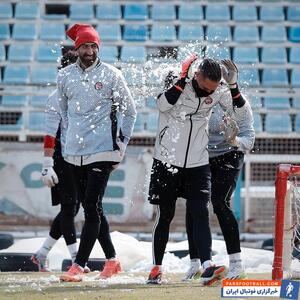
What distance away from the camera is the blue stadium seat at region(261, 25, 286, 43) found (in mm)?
18328

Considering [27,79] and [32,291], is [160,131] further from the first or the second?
[27,79]

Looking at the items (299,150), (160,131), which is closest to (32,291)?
(160,131)

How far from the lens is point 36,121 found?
14.3m

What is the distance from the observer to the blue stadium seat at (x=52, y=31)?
18203mm

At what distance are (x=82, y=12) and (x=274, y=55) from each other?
13.0 feet

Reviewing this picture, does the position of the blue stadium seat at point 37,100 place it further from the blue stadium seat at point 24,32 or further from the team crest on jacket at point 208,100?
the team crest on jacket at point 208,100

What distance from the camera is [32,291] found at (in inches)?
209

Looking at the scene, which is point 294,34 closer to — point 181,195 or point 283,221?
point 283,221

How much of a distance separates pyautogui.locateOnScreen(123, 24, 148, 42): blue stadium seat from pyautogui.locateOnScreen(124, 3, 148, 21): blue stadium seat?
0.74ft

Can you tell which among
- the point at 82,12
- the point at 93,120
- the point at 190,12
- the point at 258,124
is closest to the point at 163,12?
the point at 190,12

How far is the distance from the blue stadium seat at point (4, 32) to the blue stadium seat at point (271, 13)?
5.17 metres

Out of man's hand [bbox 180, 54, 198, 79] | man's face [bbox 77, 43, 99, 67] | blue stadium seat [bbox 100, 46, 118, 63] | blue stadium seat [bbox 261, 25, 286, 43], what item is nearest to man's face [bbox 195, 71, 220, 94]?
man's hand [bbox 180, 54, 198, 79]

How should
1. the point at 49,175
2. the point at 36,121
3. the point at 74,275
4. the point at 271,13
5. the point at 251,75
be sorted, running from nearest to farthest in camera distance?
the point at 74,275 < the point at 49,175 < the point at 36,121 < the point at 251,75 < the point at 271,13

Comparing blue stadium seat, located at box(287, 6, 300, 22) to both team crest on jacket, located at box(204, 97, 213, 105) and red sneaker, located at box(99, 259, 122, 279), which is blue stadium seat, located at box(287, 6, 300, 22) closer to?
red sneaker, located at box(99, 259, 122, 279)
